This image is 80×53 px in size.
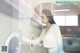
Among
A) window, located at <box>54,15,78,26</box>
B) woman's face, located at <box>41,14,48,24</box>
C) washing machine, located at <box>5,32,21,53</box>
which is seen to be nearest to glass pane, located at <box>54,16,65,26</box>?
window, located at <box>54,15,78,26</box>

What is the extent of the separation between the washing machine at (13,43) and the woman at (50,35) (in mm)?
599

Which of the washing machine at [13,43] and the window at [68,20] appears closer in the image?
the washing machine at [13,43]

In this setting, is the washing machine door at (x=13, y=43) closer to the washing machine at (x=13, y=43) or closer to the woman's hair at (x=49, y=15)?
the washing machine at (x=13, y=43)

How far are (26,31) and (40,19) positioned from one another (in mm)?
335

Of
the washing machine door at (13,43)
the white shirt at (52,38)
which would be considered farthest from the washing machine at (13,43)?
the white shirt at (52,38)

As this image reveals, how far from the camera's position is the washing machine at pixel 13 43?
4.24ft

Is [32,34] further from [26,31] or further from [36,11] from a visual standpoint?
[36,11]

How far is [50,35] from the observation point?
6.67 ft

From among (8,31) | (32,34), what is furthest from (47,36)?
(8,31)

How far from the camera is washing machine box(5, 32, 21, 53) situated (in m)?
1.29

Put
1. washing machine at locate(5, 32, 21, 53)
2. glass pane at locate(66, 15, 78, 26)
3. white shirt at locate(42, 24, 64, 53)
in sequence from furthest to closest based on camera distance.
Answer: glass pane at locate(66, 15, 78, 26) < white shirt at locate(42, 24, 64, 53) < washing machine at locate(5, 32, 21, 53)

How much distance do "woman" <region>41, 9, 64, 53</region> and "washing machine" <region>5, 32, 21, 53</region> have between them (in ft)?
1.97

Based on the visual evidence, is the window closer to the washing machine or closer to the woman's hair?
the woman's hair

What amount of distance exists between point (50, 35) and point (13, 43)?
29.6 inches
